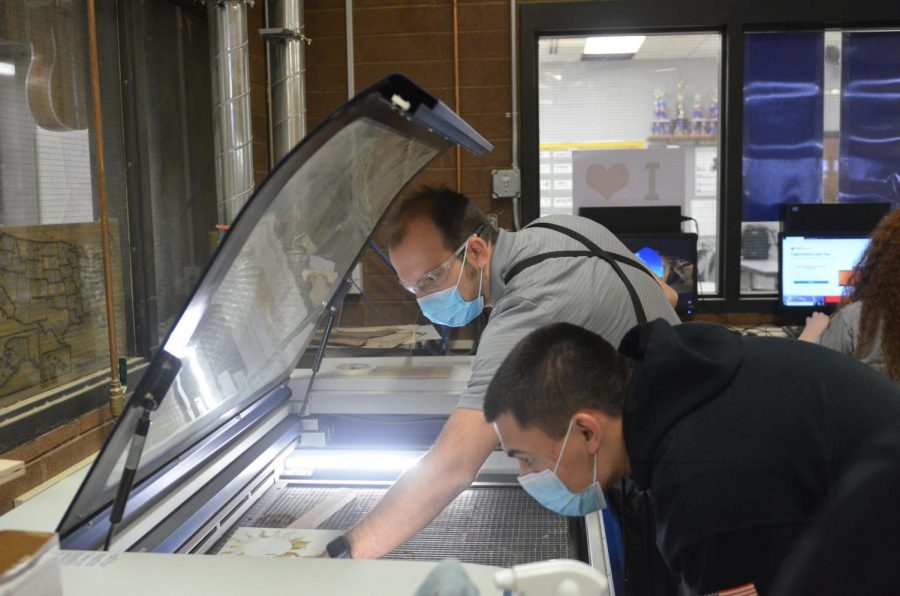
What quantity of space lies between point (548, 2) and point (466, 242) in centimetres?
258

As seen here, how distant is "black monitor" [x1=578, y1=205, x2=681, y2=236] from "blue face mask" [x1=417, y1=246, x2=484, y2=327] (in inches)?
76.4

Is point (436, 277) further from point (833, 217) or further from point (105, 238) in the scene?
point (833, 217)

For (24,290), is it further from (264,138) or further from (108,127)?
(264,138)

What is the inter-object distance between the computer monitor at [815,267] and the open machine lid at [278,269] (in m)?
2.70

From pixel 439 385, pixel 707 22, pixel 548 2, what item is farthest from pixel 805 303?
pixel 439 385

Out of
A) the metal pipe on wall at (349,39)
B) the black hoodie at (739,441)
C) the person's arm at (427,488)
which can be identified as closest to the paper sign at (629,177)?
the metal pipe on wall at (349,39)

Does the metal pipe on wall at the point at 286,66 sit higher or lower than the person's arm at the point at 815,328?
higher

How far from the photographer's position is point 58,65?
212 centimetres

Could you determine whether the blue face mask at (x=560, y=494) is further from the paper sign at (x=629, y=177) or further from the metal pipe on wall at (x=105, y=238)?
the paper sign at (x=629, y=177)

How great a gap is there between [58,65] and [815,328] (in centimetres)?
291

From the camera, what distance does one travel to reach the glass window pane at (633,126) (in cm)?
402

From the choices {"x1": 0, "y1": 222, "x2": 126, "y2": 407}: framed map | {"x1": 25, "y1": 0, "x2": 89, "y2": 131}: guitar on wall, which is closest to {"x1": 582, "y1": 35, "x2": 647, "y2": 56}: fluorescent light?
{"x1": 25, "y1": 0, "x2": 89, "y2": 131}: guitar on wall

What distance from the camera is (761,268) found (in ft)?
13.3

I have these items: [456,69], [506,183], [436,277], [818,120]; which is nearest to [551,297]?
[436,277]
